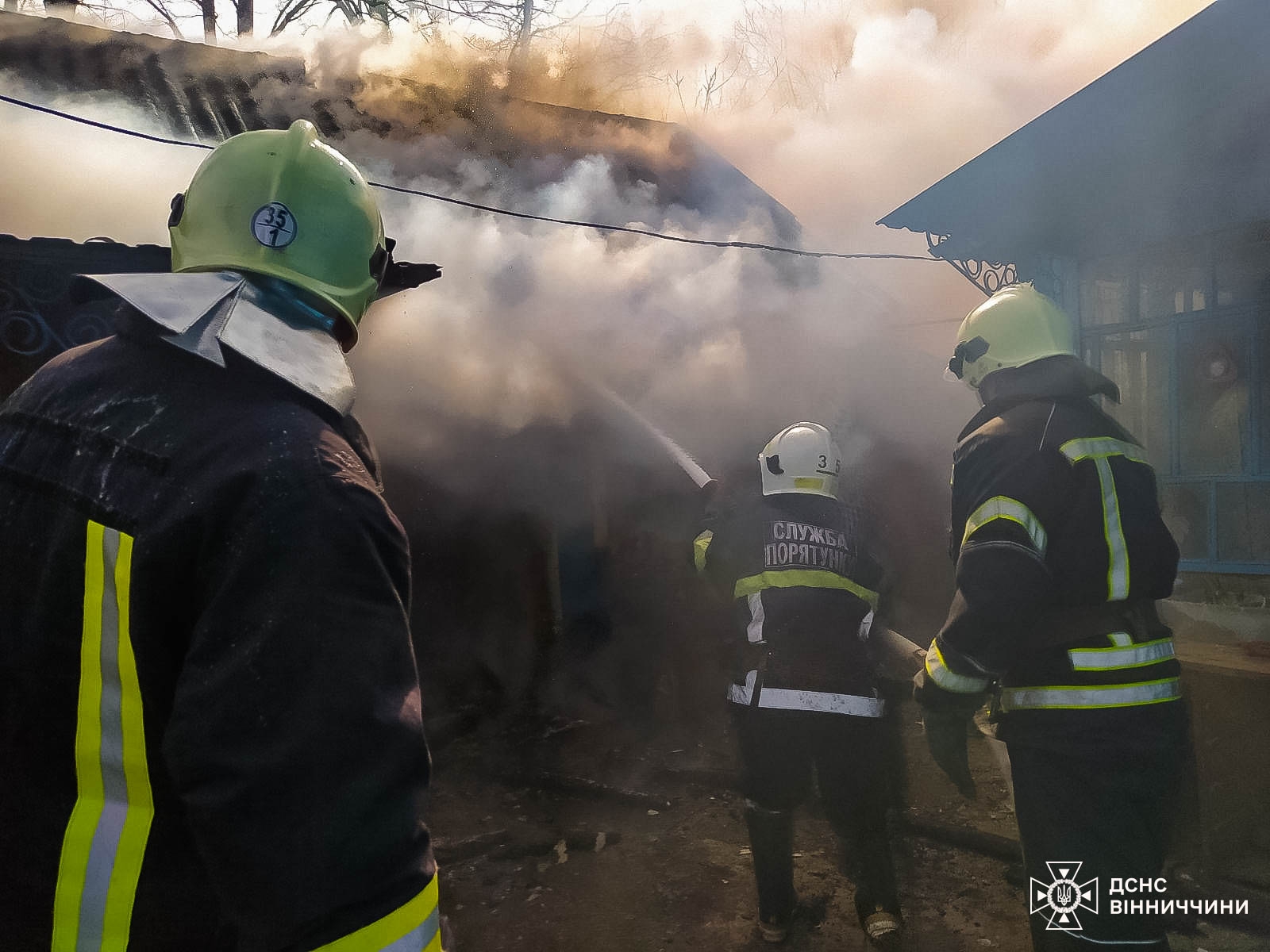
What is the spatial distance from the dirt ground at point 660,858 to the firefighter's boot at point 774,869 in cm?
11

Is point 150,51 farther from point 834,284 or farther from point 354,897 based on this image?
point 354,897

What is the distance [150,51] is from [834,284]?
7.10 metres

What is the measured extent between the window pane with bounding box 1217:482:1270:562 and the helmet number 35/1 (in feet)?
18.4

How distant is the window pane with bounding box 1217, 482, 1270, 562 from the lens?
16.0ft

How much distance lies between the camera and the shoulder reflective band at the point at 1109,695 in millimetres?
2637

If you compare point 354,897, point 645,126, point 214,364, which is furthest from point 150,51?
point 354,897

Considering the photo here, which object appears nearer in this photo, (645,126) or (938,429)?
(938,429)

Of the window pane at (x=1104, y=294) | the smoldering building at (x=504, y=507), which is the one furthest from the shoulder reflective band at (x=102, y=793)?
the window pane at (x=1104, y=294)

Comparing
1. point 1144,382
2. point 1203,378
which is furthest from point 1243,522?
point 1144,382

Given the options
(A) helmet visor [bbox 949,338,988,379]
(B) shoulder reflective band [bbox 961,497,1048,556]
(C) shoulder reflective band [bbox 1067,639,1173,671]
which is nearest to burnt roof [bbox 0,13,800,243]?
(A) helmet visor [bbox 949,338,988,379]

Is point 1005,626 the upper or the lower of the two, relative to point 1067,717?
upper

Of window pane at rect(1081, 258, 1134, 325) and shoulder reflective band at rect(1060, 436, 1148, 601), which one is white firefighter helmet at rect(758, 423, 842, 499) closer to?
shoulder reflective band at rect(1060, 436, 1148, 601)

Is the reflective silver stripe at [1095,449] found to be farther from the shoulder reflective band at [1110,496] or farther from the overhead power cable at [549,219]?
the overhead power cable at [549,219]

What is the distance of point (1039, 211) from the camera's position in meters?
5.64
